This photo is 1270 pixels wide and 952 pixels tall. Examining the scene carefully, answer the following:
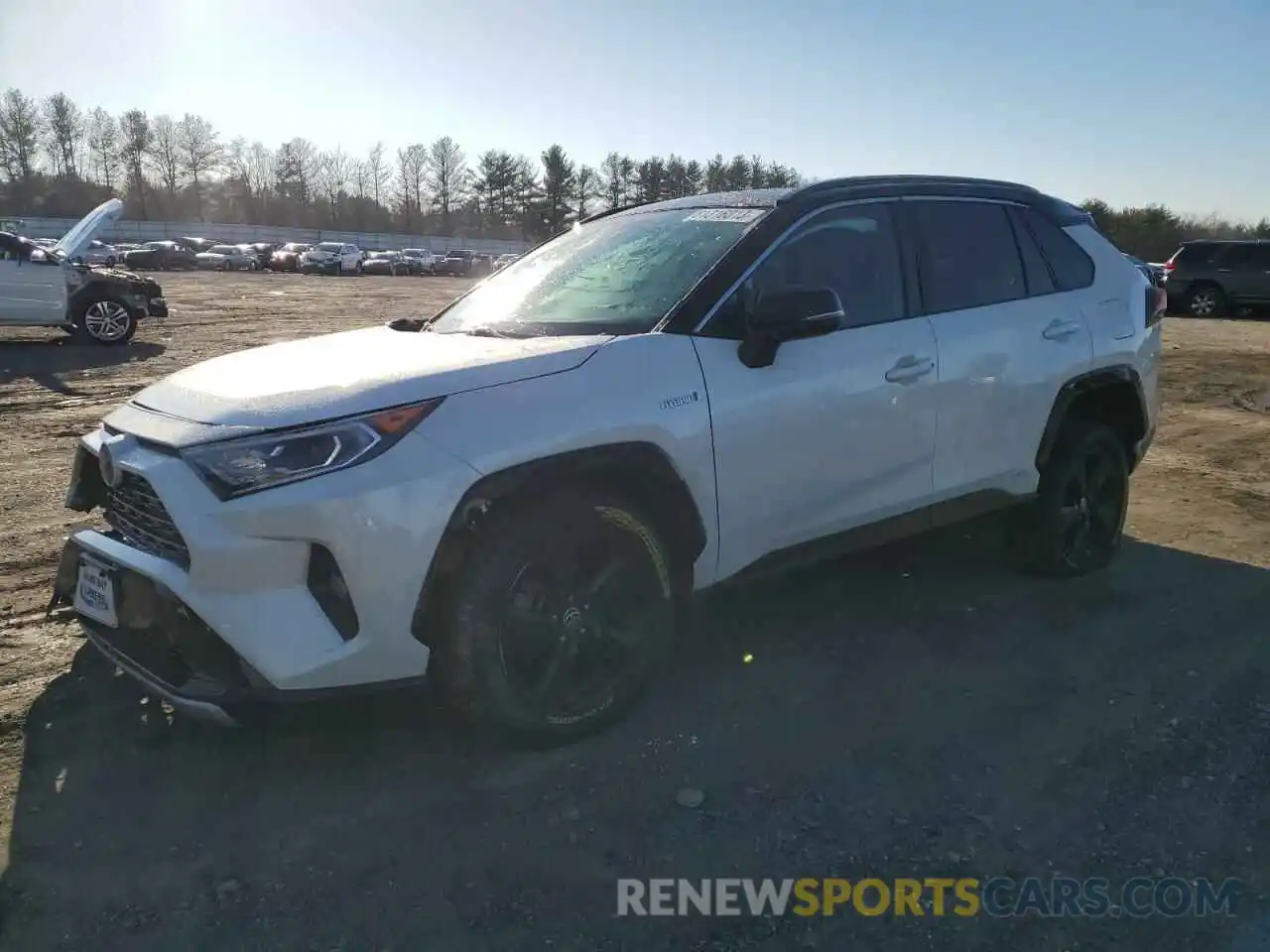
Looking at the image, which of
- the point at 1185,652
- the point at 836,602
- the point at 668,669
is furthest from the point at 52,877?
the point at 1185,652

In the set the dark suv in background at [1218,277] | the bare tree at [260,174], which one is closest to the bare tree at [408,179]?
the bare tree at [260,174]

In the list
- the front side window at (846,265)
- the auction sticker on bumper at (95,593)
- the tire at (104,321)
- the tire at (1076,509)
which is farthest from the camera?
the tire at (104,321)

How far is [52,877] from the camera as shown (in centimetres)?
256

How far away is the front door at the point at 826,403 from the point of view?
341 centimetres

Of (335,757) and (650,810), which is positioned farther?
(335,757)

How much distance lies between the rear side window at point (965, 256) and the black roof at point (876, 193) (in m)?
0.08

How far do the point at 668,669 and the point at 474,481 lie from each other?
1.39 meters

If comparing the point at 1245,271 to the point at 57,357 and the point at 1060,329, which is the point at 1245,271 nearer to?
the point at 1060,329

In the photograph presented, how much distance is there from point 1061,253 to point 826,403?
6.59 feet

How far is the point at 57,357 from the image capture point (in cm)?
1356

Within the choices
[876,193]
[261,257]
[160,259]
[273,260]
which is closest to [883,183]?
[876,193]

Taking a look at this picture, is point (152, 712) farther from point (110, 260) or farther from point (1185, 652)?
point (110, 260)

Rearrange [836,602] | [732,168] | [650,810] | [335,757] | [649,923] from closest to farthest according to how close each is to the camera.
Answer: [649,923] < [650,810] < [335,757] < [836,602] < [732,168]

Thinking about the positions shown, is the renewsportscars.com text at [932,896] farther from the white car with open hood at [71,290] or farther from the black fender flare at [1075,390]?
the white car with open hood at [71,290]
